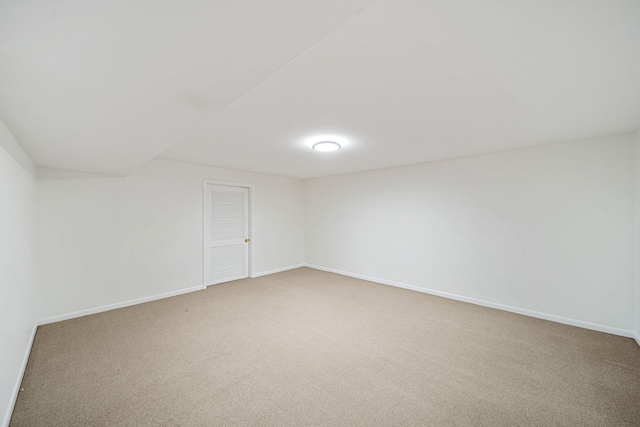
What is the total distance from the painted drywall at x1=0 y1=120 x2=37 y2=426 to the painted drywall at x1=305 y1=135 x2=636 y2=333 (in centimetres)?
472

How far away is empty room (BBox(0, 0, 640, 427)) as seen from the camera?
1110 millimetres

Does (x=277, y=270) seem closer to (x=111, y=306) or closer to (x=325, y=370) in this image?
(x=111, y=306)

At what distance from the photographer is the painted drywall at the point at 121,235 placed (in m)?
3.25

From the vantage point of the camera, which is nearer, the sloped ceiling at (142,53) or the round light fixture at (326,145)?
the sloped ceiling at (142,53)

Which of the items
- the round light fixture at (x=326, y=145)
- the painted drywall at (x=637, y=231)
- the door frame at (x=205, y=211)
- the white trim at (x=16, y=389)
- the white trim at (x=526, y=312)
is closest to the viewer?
the white trim at (x=16, y=389)

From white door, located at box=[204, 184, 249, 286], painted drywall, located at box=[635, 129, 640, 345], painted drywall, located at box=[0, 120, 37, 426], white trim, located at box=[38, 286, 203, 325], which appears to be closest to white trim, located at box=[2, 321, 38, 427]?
painted drywall, located at box=[0, 120, 37, 426]

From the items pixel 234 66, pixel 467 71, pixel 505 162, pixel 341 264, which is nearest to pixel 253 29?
pixel 234 66

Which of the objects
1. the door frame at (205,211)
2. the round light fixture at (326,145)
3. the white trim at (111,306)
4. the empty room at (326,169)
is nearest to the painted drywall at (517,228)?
the empty room at (326,169)

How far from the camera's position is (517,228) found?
140 inches

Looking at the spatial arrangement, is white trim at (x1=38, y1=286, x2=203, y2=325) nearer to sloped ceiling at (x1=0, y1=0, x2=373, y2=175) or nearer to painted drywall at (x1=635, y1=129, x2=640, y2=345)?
sloped ceiling at (x1=0, y1=0, x2=373, y2=175)

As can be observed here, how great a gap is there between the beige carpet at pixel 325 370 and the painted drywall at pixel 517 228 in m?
0.42

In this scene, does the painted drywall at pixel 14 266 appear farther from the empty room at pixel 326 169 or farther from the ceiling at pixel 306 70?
the ceiling at pixel 306 70

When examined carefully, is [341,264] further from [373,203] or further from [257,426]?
[257,426]

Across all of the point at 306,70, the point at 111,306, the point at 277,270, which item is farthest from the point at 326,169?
the point at 111,306
